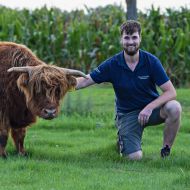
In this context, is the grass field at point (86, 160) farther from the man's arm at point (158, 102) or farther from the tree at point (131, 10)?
the tree at point (131, 10)

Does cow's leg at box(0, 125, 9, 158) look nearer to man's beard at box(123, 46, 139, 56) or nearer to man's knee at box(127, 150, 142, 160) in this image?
man's knee at box(127, 150, 142, 160)

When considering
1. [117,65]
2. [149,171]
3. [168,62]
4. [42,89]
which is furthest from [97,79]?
[168,62]

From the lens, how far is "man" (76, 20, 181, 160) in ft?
31.3

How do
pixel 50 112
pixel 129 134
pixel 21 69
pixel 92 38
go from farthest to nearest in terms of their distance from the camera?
pixel 92 38, pixel 129 134, pixel 21 69, pixel 50 112

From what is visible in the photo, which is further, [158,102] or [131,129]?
[131,129]

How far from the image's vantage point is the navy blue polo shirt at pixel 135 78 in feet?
31.6

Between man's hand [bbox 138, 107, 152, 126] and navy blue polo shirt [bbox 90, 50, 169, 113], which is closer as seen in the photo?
man's hand [bbox 138, 107, 152, 126]

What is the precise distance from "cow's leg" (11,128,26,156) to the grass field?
0.13 m

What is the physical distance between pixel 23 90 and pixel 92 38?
11632 mm

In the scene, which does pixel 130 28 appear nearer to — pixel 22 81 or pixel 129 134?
pixel 129 134

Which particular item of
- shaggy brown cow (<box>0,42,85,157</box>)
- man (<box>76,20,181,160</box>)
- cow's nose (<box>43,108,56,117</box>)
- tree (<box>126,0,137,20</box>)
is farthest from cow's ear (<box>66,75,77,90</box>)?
tree (<box>126,0,137,20</box>)

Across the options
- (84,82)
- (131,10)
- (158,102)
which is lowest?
(158,102)

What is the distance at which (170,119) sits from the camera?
9641 millimetres

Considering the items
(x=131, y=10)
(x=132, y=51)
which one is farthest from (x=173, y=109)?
(x=131, y=10)
